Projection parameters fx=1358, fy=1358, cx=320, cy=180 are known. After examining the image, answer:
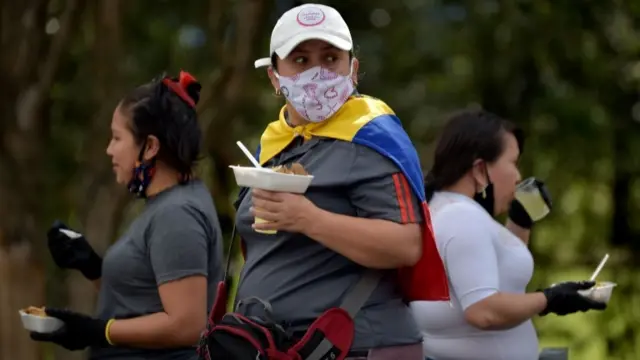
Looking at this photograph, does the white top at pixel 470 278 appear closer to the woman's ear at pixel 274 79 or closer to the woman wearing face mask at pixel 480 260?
the woman wearing face mask at pixel 480 260

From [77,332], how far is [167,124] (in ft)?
2.35

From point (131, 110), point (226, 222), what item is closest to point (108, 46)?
point (226, 222)

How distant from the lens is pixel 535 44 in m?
10.7

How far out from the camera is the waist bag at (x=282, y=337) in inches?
126

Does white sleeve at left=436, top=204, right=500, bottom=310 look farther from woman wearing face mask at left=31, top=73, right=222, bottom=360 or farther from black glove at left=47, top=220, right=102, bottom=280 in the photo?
black glove at left=47, top=220, right=102, bottom=280

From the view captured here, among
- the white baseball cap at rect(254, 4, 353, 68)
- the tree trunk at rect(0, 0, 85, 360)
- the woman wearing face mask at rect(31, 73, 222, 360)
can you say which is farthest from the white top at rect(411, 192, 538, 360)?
the tree trunk at rect(0, 0, 85, 360)

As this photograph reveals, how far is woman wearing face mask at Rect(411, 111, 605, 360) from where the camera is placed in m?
4.27

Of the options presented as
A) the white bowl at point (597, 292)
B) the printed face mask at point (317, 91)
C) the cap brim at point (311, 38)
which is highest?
the cap brim at point (311, 38)

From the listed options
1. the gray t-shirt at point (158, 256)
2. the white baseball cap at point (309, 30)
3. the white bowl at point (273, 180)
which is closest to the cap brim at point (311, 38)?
the white baseball cap at point (309, 30)

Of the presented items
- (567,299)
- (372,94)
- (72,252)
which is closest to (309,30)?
(567,299)

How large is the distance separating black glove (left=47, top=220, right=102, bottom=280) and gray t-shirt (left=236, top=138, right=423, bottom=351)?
1440 millimetres

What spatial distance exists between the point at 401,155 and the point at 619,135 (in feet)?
31.0

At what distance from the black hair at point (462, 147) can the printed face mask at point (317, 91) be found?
4.08 feet

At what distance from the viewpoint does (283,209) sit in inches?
124
